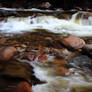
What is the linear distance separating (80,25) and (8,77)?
20.4 feet

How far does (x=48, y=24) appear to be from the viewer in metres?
8.11

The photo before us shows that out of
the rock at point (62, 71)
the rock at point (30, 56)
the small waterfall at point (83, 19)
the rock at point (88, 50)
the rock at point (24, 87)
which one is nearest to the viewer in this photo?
the rock at point (24, 87)

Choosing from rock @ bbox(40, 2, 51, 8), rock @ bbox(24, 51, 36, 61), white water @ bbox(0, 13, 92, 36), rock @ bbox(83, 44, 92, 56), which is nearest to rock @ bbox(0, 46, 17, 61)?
rock @ bbox(24, 51, 36, 61)

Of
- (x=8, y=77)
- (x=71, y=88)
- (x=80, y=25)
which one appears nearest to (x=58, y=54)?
(x=71, y=88)

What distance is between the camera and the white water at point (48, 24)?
750 centimetres

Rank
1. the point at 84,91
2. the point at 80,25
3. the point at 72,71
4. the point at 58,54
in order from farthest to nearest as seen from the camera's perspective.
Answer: the point at 80,25
the point at 58,54
the point at 72,71
the point at 84,91

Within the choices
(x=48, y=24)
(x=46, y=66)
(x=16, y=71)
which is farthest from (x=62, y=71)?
(x=48, y=24)

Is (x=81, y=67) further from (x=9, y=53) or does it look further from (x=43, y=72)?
(x=9, y=53)

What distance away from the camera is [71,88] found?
8.86 feet

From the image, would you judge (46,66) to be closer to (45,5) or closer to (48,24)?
(48,24)

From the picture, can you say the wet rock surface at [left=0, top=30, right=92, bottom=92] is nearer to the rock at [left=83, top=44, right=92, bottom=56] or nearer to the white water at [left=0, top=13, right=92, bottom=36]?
the rock at [left=83, top=44, right=92, bottom=56]

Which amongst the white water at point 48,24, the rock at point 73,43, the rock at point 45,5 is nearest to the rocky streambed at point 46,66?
the rock at point 73,43

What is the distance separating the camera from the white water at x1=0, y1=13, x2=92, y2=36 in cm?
750

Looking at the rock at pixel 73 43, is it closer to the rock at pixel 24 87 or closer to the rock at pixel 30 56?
the rock at pixel 30 56
